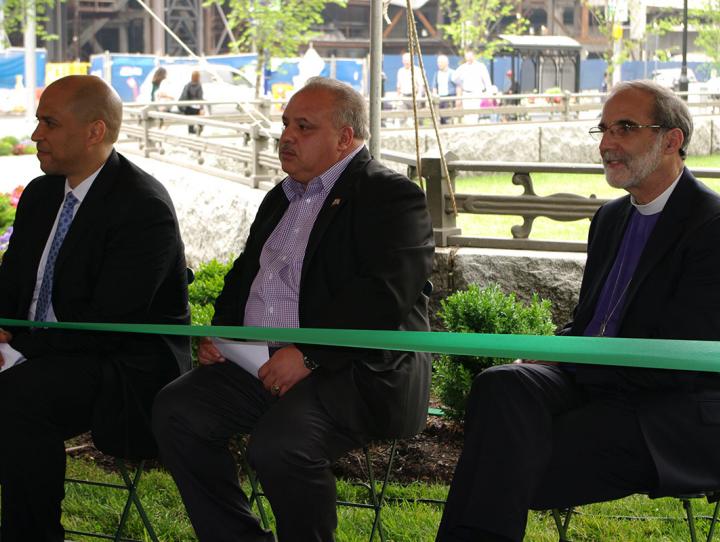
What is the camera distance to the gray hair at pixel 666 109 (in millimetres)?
3369

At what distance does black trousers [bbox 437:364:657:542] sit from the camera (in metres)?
2.85

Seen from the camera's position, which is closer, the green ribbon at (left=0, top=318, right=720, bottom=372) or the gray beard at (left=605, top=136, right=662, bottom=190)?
the green ribbon at (left=0, top=318, right=720, bottom=372)

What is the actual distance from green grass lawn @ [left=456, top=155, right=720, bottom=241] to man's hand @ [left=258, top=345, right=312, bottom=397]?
937 cm

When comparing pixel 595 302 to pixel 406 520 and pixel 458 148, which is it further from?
pixel 458 148

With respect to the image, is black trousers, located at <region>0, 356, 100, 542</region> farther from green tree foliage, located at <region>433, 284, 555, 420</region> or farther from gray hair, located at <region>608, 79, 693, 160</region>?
green tree foliage, located at <region>433, 284, 555, 420</region>

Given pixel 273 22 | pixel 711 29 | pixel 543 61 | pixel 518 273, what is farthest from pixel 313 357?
pixel 543 61

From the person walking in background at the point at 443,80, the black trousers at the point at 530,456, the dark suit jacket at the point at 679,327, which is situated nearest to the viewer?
the black trousers at the point at 530,456

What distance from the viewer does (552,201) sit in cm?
727

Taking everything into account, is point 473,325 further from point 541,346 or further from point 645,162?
point 541,346

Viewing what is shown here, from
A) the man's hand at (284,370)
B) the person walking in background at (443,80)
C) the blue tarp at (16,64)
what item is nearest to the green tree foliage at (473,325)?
the man's hand at (284,370)

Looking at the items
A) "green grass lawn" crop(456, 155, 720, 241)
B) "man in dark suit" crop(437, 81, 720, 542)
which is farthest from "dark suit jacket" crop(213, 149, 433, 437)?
"green grass lawn" crop(456, 155, 720, 241)

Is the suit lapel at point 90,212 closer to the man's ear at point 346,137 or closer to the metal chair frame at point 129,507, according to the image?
the metal chair frame at point 129,507

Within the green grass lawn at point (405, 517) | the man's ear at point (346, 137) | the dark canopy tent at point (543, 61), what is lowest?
the green grass lawn at point (405, 517)

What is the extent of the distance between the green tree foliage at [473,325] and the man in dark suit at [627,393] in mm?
2094
